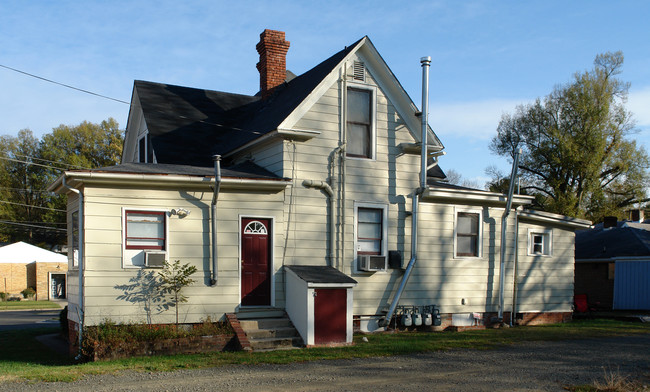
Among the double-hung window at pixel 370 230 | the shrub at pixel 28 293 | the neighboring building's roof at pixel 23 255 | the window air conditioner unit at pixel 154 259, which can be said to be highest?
the double-hung window at pixel 370 230

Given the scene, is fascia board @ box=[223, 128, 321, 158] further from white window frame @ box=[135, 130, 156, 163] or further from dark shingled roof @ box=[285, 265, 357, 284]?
white window frame @ box=[135, 130, 156, 163]

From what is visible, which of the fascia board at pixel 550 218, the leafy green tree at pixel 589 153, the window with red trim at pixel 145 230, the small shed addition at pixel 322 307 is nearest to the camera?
the window with red trim at pixel 145 230

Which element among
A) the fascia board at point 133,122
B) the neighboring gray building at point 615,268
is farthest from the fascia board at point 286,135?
the neighboring gray building at point 615,268

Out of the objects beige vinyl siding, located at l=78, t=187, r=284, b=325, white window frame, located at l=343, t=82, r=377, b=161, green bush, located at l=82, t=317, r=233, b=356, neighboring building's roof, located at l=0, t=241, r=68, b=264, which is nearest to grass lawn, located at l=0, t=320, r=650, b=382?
green bush, located at l=82, t=317, r=233, b=356

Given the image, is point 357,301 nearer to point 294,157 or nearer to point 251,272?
point 251,272

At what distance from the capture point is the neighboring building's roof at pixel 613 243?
2395cm

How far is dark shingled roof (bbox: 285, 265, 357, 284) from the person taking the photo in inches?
521

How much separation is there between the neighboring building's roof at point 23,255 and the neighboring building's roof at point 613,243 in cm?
3610

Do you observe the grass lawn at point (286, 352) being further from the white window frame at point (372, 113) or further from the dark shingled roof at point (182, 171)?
the white window frame at point (372, 113)

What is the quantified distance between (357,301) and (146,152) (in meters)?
8.01

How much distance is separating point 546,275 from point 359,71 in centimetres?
849

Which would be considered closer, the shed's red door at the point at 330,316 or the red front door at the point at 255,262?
the shed's red door at the point at 330,316

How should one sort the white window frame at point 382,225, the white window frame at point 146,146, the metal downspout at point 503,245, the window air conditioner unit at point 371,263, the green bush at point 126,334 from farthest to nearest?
1. the white window frame at point 146,146
2. the metal downspout at point 503,245
3. the white window frame at point 382,225
4. the window air conditioner unit at point 371,263
5. the green bush at point 126,334

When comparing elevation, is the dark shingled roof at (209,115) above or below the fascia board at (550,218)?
above
